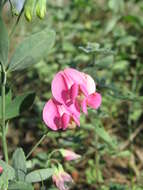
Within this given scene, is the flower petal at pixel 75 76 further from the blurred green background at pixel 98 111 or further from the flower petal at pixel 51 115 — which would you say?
the blurred green background at pixel 98 111

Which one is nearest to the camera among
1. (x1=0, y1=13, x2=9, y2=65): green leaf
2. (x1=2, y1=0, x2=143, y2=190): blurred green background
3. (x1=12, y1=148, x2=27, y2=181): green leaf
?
(x1=0, y1=13, x2=9, y2=65): green leaf

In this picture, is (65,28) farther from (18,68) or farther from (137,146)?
(18,68)

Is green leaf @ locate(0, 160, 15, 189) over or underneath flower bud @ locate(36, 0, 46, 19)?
underneath

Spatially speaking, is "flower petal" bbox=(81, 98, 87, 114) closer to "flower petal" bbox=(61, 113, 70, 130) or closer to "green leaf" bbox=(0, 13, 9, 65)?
"flower petal" bbox=(61, 113, 70, 130)

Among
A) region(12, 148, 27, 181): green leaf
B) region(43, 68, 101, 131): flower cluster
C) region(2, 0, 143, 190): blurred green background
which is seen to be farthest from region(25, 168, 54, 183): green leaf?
region(2, 0, 143, 190): blurred green background

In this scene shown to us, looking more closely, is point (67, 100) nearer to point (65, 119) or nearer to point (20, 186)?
point (65, 119)

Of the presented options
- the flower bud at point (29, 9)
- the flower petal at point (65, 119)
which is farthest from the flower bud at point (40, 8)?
the flower petal at point (65, 119)

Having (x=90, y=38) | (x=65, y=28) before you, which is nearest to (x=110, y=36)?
(x=90, y=38)

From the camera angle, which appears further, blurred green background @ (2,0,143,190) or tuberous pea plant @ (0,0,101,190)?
blurred green background @ (2,0,143,190)
